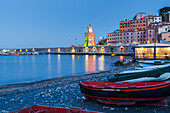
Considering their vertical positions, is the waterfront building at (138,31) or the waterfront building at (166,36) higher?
the waterfront building at (138,31)

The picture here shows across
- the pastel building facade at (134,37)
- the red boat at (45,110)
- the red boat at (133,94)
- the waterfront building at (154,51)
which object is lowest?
the red boat at (133,94)

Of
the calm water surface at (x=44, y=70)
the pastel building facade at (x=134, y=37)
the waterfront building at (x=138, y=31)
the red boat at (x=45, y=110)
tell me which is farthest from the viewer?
the waterfront building at (x=138, y=31)

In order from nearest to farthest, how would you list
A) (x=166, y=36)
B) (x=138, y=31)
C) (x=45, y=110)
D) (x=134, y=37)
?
1. (x=45, y=110)
2. (x=166, y=36)
3. (x=138, y=31)
4. (x=134, y=37)

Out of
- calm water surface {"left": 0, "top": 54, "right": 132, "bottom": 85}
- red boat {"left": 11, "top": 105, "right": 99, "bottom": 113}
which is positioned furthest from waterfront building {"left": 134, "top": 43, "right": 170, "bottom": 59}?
red boat {"left": 11, "top": 105, "right": 99, "bottom": 113}

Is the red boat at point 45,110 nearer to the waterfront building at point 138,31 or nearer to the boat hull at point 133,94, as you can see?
the boat hull at point 133,94

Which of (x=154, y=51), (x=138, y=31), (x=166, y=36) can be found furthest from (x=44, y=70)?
(x=138, y=31)

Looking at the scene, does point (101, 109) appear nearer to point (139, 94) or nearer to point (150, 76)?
point (139, 94)

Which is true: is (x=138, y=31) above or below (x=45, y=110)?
above

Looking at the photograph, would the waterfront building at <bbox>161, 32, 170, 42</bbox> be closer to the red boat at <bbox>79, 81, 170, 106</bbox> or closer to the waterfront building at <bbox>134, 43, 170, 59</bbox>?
the waterfront building at <bbox>134, 43, 170, 59</bbox>

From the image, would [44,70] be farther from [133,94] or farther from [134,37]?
[134,37]

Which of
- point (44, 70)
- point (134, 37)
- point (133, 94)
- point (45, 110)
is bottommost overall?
point (44, 70)

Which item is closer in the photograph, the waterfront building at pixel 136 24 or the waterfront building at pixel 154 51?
the waterfront building at pixel 154 51

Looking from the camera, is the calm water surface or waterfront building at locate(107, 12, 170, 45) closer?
the calm water surface

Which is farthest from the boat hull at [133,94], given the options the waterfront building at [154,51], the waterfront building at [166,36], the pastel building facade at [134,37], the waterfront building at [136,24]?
the waterfront building at [136,24]
